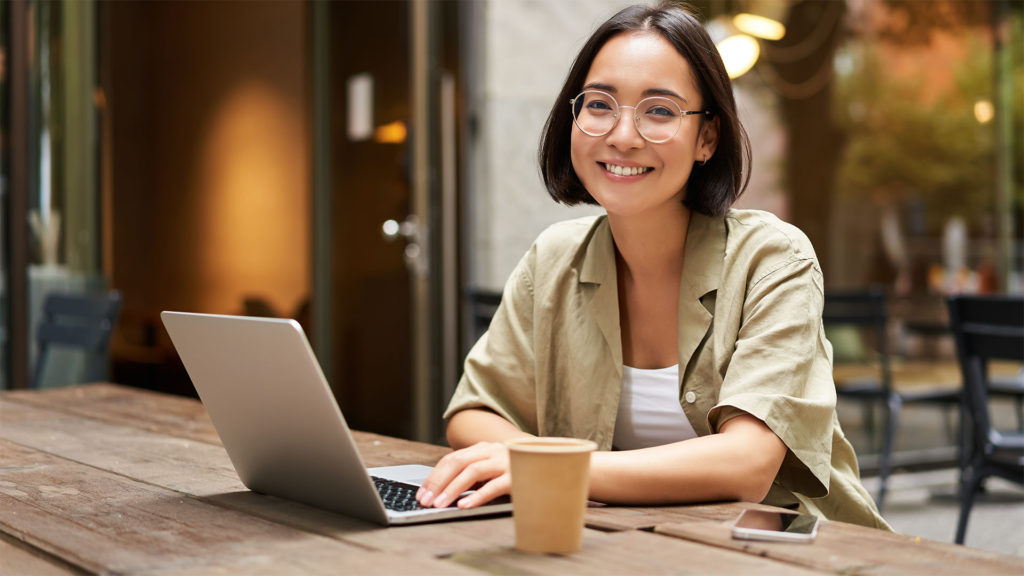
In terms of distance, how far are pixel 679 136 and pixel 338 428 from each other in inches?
28.0

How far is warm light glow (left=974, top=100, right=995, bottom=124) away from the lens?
5.41 meters

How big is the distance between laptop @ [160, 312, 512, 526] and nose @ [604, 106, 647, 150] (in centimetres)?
54

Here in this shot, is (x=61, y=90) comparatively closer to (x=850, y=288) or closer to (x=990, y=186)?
(x=850, y=288)

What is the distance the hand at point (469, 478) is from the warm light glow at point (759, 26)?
3883 millimetres

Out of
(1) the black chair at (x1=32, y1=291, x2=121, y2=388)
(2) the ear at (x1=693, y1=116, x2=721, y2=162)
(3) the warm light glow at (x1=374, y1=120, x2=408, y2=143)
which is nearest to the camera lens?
(2) the ear at (x1=693, y1=116, x2=721, y2=162)

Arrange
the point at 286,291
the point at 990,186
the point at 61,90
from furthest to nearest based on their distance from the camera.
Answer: the point at 286,291 → the point at 990,186 → the point at 61,90

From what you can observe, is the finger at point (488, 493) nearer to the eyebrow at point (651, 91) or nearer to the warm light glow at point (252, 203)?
the eyebrow at point (651, 91)

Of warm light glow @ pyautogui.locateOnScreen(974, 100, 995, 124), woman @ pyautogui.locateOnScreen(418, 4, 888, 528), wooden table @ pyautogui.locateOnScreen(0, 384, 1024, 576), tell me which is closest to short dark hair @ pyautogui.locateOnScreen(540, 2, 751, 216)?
woman @ pyautogui.locateOnScreen(418, 4, 888, 528)

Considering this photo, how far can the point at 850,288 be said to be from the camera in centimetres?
Answer: 500

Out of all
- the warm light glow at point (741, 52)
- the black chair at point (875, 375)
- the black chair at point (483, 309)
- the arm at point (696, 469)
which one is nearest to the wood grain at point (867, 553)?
the arm at point (696, 469)

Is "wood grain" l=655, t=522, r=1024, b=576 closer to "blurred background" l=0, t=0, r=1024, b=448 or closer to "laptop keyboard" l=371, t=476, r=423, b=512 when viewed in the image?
"laptop keyboard" l=371, t=476, r=423, b=512

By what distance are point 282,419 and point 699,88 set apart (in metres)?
0.77

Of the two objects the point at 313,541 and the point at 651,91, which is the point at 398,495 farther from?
the point at 651,91

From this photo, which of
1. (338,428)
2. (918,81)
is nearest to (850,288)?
(918,81)
